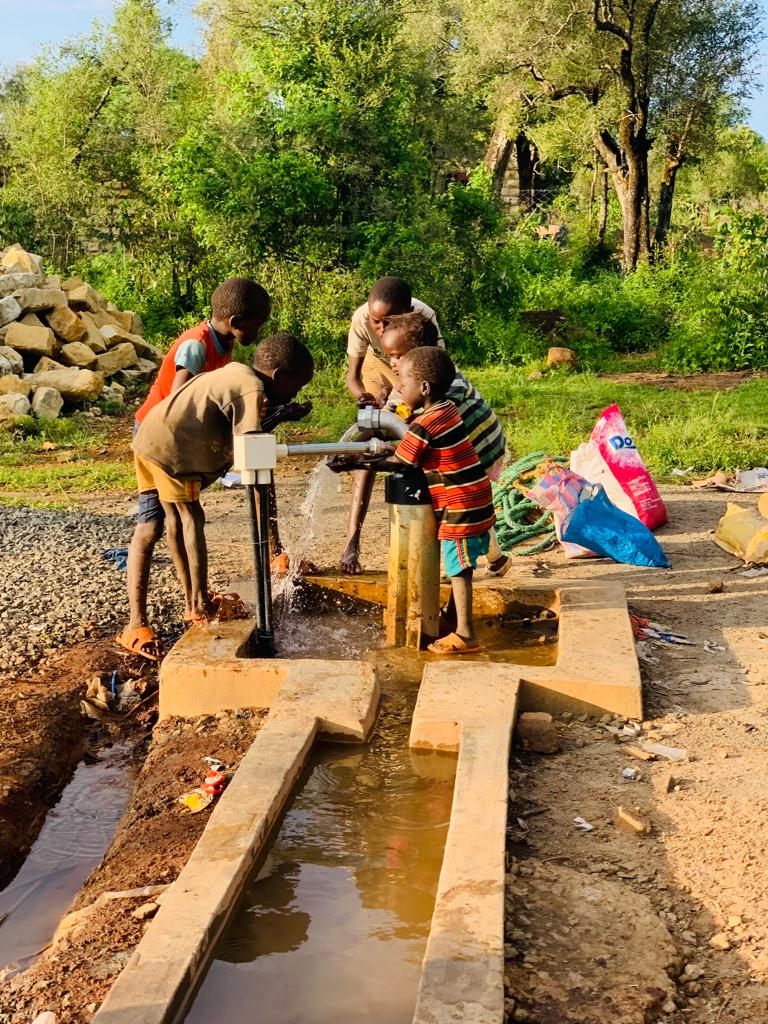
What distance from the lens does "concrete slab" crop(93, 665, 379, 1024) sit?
225 centimetres

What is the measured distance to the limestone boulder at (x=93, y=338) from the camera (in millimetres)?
11953

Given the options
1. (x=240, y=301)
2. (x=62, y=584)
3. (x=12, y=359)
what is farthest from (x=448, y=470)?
(x=12, y=359)

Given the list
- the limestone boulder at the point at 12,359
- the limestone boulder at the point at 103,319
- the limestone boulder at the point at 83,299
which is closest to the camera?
the limestone boulder at the point at 12,359

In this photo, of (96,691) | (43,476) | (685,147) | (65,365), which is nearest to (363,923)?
(96,691)

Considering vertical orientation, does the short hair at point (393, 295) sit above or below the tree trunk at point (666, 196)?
below

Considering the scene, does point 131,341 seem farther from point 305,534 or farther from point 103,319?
point 305,534

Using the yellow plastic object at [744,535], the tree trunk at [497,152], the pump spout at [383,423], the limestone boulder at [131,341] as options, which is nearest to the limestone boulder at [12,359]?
the limestone boulder at [131,341]

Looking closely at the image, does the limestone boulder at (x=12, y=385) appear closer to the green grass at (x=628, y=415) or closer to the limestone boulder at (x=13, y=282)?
the limestone boulder at (x=13, y=282)

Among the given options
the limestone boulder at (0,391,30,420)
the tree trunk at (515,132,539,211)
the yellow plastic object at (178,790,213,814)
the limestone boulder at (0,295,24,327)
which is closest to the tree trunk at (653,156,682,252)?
the tree trunk at (515,132,539,211)

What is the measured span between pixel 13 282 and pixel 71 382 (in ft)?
4.87

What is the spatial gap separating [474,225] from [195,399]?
9.95 metres

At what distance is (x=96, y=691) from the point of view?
14.5ft

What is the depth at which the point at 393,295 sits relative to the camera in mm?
5133

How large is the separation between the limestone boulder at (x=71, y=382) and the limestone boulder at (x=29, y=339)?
341 mm
